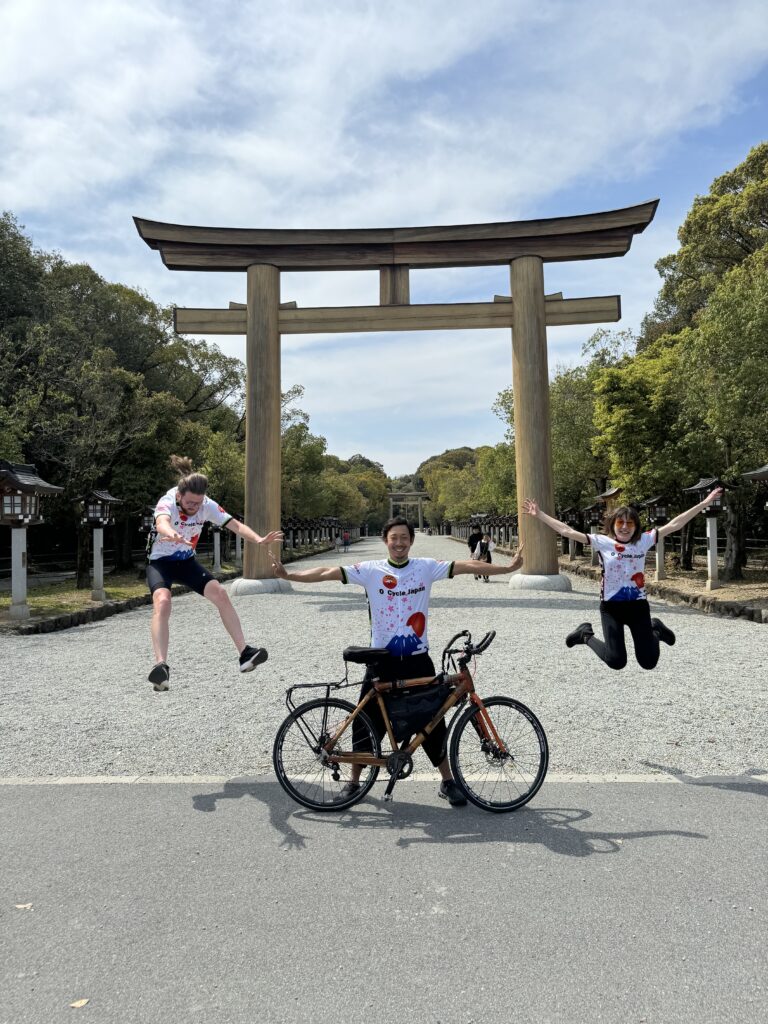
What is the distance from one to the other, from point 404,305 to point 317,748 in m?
14.2

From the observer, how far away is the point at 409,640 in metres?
4.07

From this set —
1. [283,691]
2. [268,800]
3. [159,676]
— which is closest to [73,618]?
[283,691]

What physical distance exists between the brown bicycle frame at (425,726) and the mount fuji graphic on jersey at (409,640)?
0.17 m

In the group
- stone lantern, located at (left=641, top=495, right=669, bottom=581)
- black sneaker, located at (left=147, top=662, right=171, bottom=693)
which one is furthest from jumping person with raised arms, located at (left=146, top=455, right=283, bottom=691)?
stone lantern, located at (left=641, top=495, right=669, bottom=581)

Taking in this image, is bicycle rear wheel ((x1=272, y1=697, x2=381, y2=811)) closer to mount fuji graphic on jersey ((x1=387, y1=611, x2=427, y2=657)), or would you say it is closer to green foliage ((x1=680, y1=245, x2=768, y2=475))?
mount fuji graphic on jersey ((x1=387, y1=611, x2=427, y2=657))

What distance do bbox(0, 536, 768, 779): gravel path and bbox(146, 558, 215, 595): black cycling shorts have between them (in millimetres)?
1228

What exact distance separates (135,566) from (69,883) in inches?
1080

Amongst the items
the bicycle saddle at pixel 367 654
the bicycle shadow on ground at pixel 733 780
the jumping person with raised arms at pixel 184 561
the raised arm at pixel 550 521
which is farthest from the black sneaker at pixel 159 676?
the bicycle shadow on ground at pixel 733 780

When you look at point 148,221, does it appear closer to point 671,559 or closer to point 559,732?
point 559,732

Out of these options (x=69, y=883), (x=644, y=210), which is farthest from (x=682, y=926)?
(x=644, y=210)

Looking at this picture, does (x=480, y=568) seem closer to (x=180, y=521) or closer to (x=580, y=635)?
(x=580, y=635)

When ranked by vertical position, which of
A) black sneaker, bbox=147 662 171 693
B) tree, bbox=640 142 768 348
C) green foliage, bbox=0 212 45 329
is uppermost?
tree, bbox=640 142 768 348

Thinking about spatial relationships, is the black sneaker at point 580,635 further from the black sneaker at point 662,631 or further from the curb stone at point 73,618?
the curb stone at point 73,618

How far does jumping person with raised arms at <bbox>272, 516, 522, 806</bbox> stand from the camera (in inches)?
160
